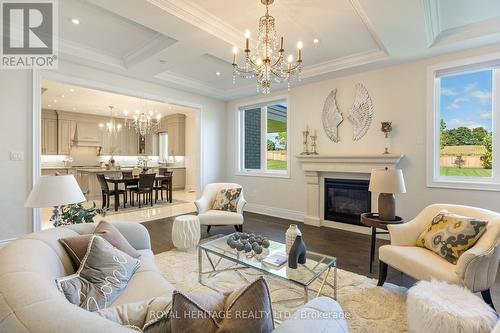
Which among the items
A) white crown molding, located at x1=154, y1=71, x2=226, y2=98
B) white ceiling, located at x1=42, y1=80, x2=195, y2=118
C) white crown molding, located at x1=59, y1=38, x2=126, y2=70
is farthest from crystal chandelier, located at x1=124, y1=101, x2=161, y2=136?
white crown molding, located at x1=59, y1=38, x2=126, y2=70

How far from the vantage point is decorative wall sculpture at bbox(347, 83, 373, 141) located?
4.23m

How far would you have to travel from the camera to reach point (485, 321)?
1.37 m

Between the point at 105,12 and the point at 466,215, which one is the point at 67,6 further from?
the point at 466,215

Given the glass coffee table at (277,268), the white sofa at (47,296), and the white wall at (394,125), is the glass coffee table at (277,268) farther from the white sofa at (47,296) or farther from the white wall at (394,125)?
the white wall at (394,125)

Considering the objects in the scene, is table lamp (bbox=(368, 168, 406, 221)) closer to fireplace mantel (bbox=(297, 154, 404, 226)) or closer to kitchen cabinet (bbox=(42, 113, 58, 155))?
fireplace mantel (bbox=(297, 154, 404, 226))

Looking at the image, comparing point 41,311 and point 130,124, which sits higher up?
point 130,124

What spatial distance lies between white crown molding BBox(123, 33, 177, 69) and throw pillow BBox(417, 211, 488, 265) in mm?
3678

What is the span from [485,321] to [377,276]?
1342 millimetres

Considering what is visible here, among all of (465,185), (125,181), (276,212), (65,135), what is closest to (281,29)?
(465,185)

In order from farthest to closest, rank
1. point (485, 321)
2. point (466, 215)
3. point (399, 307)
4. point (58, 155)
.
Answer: point (58, 155)
point (466, 215)
point (399, 307)
point (485, 321)

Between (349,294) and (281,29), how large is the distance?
10.2 feet

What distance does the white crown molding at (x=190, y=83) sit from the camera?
15.7 feet

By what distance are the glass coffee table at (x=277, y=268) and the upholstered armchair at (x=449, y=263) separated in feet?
2.00

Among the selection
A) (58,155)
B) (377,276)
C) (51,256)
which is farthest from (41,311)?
(58,155)
